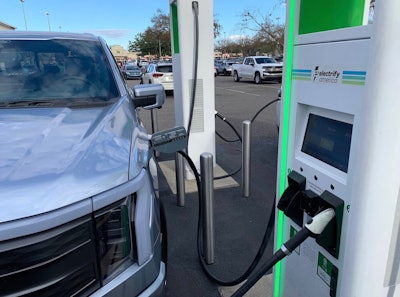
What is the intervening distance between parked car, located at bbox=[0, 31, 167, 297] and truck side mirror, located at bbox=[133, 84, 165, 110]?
0.67m

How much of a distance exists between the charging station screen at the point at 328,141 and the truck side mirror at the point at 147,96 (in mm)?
1832

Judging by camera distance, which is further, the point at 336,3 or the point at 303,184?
the point at 303,184

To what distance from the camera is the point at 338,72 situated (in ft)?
4.12

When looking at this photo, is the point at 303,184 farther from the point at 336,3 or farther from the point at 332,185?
the point at 336,3

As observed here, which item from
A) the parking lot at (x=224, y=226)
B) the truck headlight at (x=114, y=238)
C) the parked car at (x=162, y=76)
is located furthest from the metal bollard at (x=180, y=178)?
the parked car at (x=162, y=76)

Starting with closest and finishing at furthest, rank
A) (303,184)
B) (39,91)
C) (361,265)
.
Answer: (361,265)
(303,184)
(39,91)

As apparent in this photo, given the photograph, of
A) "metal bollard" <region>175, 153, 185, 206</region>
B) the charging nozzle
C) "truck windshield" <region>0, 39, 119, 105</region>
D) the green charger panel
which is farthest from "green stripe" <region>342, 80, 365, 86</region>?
"metal bollard" <region>175, 153, 185, 206</region>

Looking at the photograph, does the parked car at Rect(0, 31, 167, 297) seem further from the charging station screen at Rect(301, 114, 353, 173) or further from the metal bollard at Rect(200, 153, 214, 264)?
the charging station screen at Rect(301, 114, 353, 173)

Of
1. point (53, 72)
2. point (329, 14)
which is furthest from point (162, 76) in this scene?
point (329, 14)

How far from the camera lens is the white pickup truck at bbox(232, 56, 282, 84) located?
2173 centimetres

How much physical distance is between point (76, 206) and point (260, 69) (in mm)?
21924

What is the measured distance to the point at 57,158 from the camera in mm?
1542

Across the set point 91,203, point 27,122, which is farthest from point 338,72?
point 27,122

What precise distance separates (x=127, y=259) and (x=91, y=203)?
0.39m
